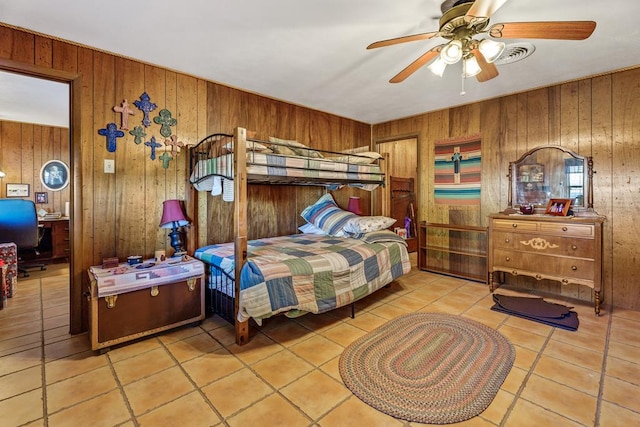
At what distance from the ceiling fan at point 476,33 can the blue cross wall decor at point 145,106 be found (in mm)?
2194

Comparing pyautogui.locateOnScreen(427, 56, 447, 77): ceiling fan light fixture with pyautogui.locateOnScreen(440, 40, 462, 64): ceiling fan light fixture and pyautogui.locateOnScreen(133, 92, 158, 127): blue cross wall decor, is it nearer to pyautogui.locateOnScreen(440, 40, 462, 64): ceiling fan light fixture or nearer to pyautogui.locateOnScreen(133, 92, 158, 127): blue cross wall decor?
pyautogui.locateOnScreen(440, 40, 462, 64): ceiling fan light fixture

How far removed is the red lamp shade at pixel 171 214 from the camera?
279cm

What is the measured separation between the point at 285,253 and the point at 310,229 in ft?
4.32

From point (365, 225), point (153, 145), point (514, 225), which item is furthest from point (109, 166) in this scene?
point (514, 225)

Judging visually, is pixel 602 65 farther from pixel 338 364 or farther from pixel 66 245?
pixel 66 245

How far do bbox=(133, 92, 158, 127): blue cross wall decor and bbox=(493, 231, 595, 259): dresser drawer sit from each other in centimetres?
400

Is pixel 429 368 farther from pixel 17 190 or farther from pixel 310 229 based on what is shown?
pixel 17 190

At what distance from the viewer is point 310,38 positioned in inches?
97.3

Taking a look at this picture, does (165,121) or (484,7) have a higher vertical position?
(484,7)

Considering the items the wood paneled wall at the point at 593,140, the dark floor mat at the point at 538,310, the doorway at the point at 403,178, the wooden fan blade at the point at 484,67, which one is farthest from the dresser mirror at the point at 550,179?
the wooden fan blade at the point at 484,67

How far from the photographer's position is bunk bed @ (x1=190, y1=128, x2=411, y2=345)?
7.60ft

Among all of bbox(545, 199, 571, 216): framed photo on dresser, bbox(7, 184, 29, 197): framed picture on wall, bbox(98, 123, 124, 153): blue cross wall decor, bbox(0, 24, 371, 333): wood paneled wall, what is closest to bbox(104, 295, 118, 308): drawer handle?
bbox(0, 24, 371, 333): wood paneled wall

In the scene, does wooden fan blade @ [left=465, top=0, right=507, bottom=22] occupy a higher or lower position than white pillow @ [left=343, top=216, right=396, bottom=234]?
higher

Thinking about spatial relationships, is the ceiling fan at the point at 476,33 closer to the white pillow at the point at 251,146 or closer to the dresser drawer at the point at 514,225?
the white pillow at the point at 251,146
